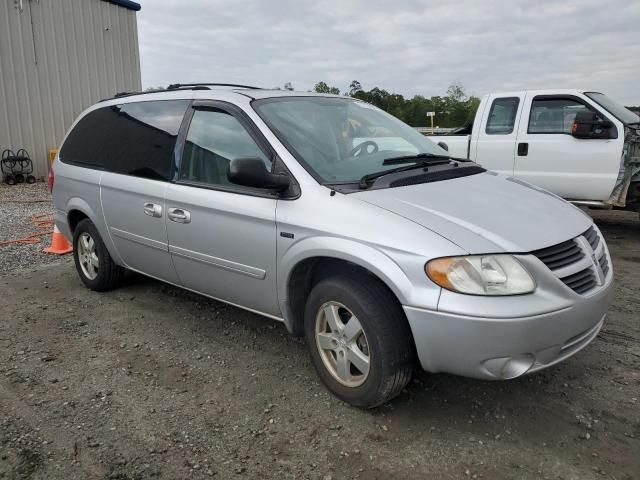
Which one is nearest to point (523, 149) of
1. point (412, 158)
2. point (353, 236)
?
point (412, 158)

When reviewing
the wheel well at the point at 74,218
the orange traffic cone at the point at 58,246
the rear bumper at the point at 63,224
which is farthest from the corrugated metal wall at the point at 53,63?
the wheel well at the point at 74,218

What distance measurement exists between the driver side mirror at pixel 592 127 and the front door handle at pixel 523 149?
25.7 inches

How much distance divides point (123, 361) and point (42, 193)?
32.5ft

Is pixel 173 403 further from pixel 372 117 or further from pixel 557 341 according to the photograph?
pixel 372 117

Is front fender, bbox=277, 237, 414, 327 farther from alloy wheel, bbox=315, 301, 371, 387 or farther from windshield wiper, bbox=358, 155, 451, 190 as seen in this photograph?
windshield wiper, bbox=358, 155, 451, 190

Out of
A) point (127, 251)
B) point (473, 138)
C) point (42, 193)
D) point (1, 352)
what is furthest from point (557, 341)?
point (42, 193)

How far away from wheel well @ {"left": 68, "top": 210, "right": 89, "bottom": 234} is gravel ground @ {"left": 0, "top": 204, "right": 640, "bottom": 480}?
3.86 feet

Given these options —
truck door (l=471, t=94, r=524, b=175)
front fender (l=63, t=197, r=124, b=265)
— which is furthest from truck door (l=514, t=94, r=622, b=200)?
front fender (l=63, t=197, r=124, b=265)

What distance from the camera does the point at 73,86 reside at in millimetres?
14102

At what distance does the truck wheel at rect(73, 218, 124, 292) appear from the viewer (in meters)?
4.69

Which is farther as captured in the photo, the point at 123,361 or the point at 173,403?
the point at 123,361

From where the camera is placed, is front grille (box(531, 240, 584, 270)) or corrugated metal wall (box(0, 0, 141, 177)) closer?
front grille (box(531, 240, 584, 270))

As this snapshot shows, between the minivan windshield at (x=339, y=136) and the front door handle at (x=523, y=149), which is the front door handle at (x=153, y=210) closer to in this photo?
the minivan windshield at (x=339, y=136)

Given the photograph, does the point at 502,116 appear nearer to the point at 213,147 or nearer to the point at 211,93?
the point at 211,93
